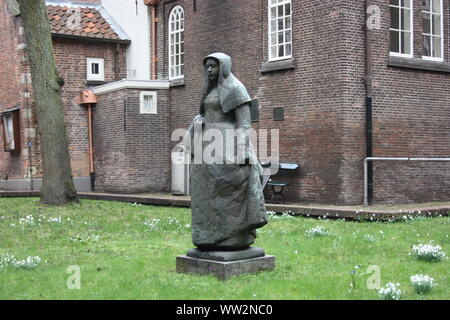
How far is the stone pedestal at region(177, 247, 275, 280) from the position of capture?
309 inches

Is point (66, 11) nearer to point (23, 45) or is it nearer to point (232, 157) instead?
point (23, 45)

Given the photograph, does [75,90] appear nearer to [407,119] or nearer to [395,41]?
[395,41]

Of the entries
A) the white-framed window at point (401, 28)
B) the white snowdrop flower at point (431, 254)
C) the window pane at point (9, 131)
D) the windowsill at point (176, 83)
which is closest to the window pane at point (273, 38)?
the white-framed window at point (401, 28)

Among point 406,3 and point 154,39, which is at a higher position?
point 154,39

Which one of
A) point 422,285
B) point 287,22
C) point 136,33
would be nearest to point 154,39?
point 136,33

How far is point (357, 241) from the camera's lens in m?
10.7

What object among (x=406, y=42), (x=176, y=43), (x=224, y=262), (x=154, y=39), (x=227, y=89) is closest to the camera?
(x=224, y=262)

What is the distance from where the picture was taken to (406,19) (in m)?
17.8

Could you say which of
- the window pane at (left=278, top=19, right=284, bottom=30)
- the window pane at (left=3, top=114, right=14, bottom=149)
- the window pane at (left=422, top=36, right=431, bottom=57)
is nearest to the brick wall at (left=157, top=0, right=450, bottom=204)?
the window pane at (left=422, top=36, right=431, bottom=57)

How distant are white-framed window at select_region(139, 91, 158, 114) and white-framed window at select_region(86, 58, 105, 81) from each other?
9.51 feet

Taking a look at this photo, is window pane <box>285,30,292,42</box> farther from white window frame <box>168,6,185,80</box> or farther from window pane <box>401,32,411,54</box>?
white window frame <box>168,6,185,80</box>

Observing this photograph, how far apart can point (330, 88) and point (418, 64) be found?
9.47 feet

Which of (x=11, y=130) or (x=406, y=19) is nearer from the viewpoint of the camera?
(x=406, y=19)

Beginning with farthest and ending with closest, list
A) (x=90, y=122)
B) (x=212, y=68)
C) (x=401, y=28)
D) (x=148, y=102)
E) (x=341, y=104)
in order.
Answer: (x=90, y=122)
(x=148, y=102)
(x=401, y=28)
(x=341, y=104)
(x=212, y=68)
